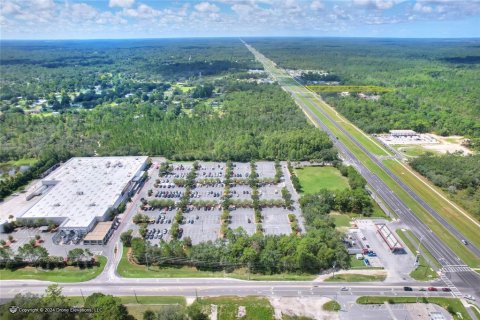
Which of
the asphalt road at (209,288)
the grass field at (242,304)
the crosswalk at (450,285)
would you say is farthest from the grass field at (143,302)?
the crosswalk at (450,285)

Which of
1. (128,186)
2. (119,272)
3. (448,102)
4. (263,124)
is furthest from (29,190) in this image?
(448,102)

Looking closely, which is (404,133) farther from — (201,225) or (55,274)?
(55,274)

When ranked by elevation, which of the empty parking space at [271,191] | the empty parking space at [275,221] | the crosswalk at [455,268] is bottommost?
the crosswalk at [455,268]

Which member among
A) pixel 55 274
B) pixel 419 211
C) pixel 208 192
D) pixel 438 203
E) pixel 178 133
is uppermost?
pixel 178 133

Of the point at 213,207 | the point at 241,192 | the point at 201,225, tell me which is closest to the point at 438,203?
the point at 241,192

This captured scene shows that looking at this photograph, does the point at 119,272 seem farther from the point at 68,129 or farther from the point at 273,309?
the point at 68,129

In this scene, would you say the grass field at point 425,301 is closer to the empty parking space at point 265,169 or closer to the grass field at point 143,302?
the grass field at point 143,302

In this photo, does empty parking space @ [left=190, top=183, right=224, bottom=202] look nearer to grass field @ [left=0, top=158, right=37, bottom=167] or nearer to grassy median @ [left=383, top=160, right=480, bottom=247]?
grassy median @ [left=383, top=160, right=480, bottom=247]
